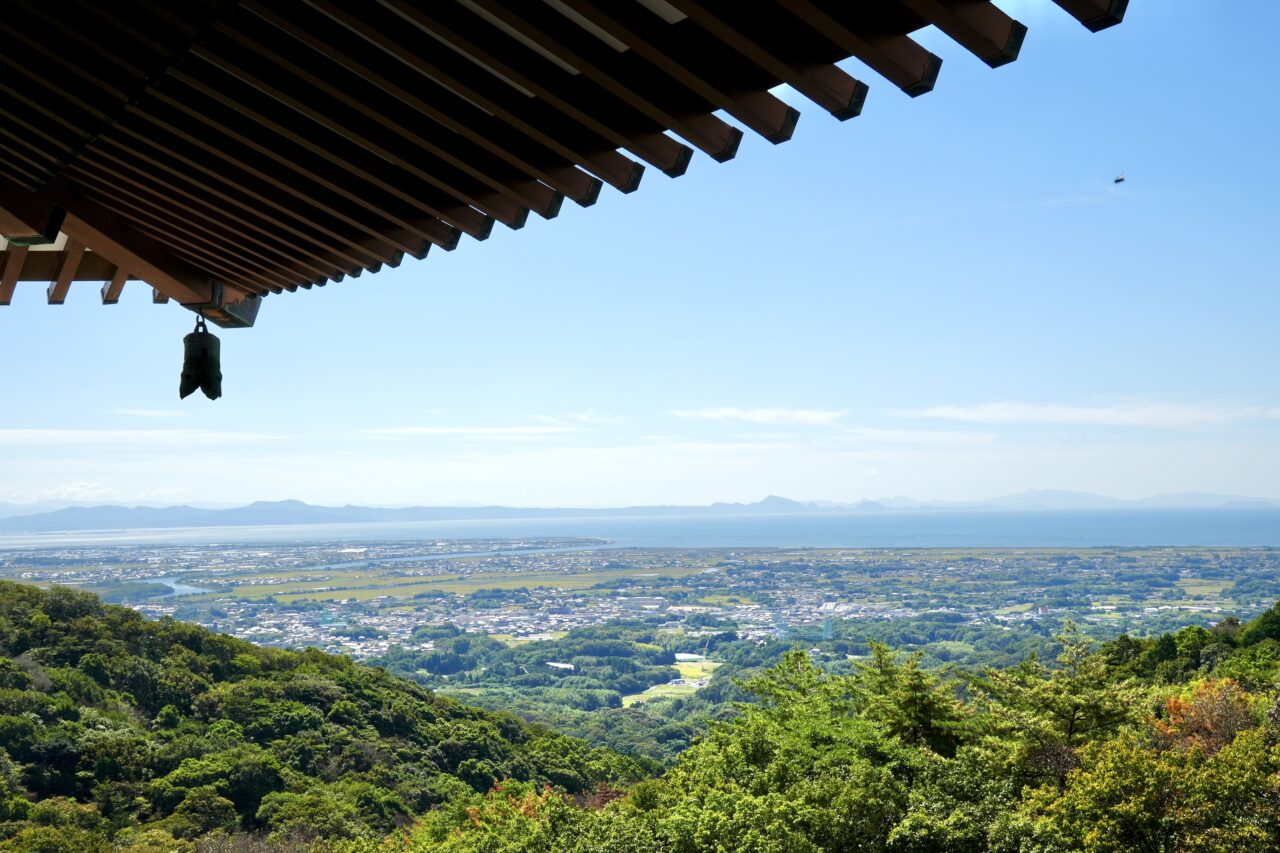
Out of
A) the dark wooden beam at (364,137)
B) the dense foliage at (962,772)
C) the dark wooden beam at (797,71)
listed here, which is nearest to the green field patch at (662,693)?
the dense foliage at (962,772)

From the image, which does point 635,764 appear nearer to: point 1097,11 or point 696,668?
point 1097,11

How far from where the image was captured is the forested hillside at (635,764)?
23.1 ft

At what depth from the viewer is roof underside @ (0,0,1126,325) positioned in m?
1.19

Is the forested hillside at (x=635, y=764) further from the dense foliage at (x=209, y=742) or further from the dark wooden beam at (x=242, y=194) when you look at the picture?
the dark wooden beam at (x=242, y=194)

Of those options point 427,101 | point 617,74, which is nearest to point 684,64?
point 617,74

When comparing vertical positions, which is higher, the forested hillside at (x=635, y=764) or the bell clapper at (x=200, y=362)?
the bell clapper at (x=200, y=362)

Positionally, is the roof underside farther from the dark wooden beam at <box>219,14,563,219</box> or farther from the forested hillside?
the forested hillside

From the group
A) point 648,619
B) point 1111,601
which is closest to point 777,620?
point 648,619

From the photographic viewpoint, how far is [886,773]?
26.1 ft

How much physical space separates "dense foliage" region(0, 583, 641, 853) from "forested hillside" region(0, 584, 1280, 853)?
0.25ft

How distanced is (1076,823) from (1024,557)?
142578 millimetres

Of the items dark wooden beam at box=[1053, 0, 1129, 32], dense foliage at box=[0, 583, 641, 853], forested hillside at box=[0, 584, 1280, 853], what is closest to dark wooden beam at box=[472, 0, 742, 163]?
dark wooden beam at box=[1053, 0, 1129, 32]

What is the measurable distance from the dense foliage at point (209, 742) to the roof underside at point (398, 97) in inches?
712

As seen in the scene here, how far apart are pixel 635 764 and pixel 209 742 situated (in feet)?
37.8
